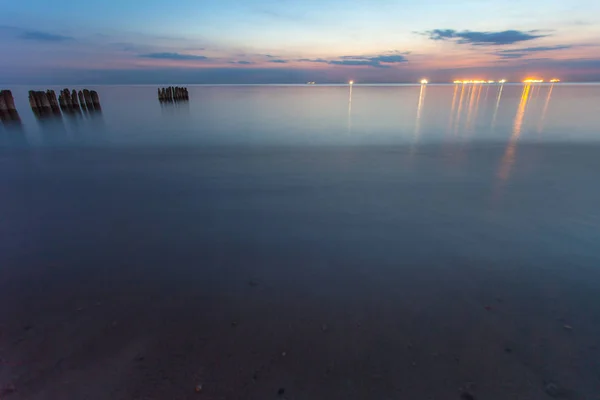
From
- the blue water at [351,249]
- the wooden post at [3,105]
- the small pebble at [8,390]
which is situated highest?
the wooden post at [3,105]

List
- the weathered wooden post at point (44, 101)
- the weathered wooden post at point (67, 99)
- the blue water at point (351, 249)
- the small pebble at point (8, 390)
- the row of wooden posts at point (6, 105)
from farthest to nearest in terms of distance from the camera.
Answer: the weathered wooden post at point (67, 99) → the weathered wooden post at point (44, 101) → the row of wooden posts at point (6, 105) → the blue water at point (351, 249) → the small pebble at point (8, 390)

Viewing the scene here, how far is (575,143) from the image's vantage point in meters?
14.0

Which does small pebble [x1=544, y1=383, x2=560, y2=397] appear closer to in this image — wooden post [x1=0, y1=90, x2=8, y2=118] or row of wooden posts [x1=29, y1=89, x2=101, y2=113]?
wooden post [x1=0, y1=90, x2=8, y2=118]

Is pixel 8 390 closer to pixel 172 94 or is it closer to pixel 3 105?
pixel 3 105

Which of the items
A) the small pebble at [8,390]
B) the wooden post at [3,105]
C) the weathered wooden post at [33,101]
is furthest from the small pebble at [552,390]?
the weathered wooden post at [33,101]

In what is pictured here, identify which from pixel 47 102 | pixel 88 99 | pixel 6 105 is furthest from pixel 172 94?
pixel 6 105

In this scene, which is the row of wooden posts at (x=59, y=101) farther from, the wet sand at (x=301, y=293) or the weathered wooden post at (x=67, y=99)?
the wet sand at (x=301, y=293)

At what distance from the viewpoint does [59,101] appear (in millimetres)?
31766

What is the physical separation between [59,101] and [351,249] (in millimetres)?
39306

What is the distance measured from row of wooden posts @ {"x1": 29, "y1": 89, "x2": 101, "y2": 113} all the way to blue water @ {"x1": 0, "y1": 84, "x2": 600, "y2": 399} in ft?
82.4

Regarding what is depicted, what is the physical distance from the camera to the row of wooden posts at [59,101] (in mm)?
29047

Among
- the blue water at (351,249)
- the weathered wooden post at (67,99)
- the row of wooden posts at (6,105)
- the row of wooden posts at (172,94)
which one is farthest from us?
the row of wooden posts at (172,94)

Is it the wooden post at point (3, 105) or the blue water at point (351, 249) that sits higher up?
the wooden post at point (3, 105)

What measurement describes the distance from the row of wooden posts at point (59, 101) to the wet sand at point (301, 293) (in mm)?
29164
